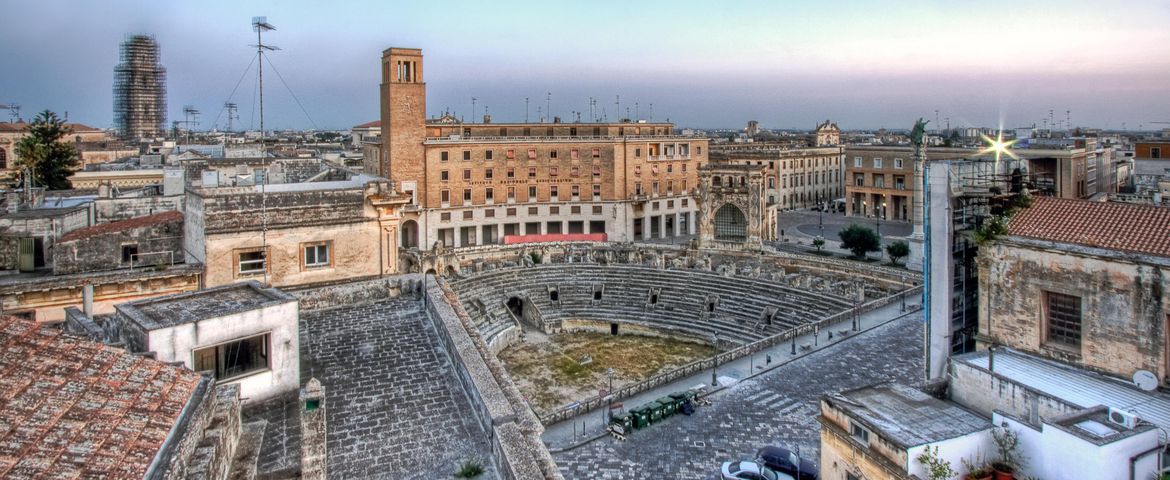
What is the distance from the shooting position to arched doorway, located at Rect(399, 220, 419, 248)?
54.2 m

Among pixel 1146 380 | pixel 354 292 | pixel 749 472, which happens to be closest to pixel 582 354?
pixel 354 292

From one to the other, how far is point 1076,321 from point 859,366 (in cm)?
823

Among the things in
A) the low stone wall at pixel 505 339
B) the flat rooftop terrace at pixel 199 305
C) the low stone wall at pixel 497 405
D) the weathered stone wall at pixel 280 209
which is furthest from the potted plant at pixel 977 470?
the low stone wall at pixel 505 339

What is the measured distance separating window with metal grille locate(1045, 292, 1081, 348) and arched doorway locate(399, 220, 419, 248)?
44.0 meters

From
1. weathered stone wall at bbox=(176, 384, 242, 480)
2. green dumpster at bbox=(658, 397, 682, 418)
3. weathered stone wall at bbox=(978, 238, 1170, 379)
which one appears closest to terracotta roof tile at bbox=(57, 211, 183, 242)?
weathered stone wall at bbox=(176, 384, 242, 480)

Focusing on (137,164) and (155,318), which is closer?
(155,318)

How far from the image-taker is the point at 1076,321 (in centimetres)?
1478

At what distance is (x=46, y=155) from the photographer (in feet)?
141

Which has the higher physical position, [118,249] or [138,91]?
[138,91]

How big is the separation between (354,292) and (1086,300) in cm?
1525

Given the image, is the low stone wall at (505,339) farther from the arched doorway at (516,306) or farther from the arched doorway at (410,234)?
the arched doorway at (410,234)

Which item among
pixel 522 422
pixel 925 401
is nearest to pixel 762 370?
pixel 925 401

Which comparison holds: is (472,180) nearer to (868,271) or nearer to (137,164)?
(137,164)

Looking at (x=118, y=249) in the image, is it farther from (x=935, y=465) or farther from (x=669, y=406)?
(x=935, y=465)
